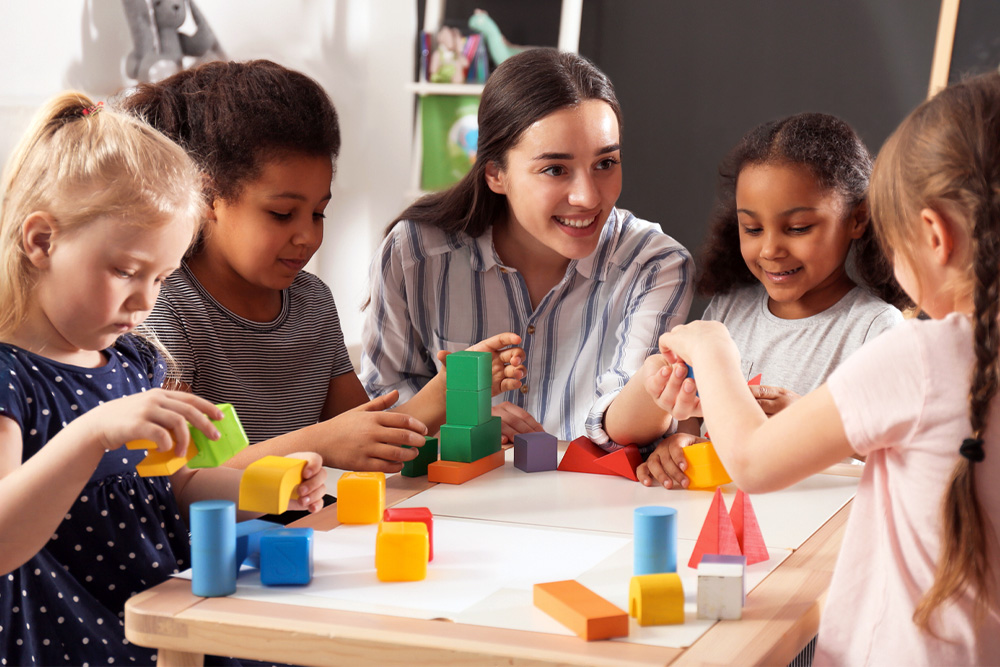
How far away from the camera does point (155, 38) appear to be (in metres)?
2.72

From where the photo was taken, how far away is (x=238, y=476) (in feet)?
3.97

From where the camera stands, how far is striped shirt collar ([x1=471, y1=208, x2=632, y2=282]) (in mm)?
1938

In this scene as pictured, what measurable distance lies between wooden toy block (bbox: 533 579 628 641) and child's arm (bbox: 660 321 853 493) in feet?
0.65

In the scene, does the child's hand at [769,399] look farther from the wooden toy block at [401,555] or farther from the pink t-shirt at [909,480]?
the wooden toy block at [401,555]

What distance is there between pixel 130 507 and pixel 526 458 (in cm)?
52

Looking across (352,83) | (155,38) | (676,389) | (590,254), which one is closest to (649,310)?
(590,254)

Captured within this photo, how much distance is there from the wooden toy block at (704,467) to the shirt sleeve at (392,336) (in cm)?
81

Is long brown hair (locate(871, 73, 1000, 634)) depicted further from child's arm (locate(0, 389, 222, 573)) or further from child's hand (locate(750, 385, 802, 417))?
child's arm (locate(0, 389, 222, 573))

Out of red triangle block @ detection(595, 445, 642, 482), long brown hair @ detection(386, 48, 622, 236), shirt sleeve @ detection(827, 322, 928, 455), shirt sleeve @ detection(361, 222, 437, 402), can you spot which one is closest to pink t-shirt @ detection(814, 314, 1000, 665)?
shirt sleeve @ detection(827, 322, 928, 455)

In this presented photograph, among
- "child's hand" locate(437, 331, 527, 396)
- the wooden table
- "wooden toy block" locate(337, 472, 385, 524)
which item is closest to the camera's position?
the wooden table

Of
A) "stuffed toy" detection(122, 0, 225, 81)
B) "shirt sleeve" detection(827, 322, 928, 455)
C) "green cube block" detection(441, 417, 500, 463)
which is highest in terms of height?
"stuffed toy" detection(122, 0, 225, 81)

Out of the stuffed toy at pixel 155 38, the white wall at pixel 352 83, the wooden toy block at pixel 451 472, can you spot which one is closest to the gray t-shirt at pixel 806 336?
the wooden toy block at pixel 451 472

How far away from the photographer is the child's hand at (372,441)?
1306 millimetres

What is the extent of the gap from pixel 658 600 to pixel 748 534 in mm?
216
